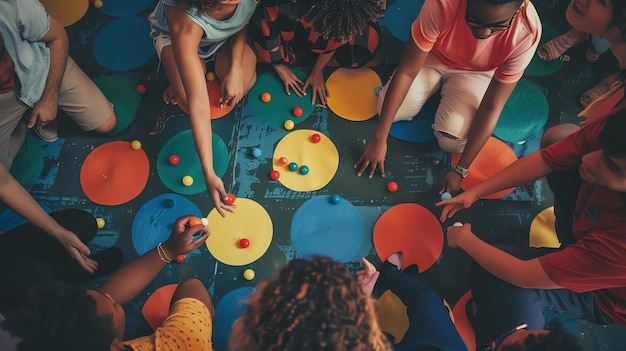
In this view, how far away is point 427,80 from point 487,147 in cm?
29

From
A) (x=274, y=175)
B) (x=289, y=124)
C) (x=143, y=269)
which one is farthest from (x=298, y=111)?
(x=143, y=269)

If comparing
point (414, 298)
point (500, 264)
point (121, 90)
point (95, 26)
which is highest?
point (95, 26)

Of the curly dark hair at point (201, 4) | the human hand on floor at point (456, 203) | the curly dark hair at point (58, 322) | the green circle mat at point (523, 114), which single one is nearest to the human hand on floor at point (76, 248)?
the curly dark hair at point (58, 322)

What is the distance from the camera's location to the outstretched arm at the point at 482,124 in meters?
1.21

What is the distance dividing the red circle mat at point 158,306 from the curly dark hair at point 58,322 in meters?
0.49

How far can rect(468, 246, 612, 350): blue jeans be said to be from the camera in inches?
44.6

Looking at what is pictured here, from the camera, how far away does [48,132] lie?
143cm

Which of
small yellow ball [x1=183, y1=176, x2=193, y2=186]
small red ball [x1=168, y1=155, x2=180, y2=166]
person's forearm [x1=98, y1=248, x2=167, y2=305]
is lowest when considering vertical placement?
person's forearm [x1=98, y1=248, x2=167, y2=305]

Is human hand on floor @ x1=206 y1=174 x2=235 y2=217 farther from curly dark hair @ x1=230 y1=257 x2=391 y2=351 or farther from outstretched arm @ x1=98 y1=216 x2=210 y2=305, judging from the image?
curly dark hair @ x1=230 y1=257 x2=391 y2=351

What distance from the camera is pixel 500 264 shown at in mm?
1114

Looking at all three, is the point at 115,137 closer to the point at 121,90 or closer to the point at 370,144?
the point at 121,90

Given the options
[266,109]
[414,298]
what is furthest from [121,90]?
[414,298]

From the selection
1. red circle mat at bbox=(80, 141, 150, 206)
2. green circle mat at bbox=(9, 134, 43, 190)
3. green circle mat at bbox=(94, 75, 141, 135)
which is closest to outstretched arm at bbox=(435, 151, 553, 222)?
red circle mat at bbox=(80, 141, 150, 206)

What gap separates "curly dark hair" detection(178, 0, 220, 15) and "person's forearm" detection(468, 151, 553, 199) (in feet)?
2.80
